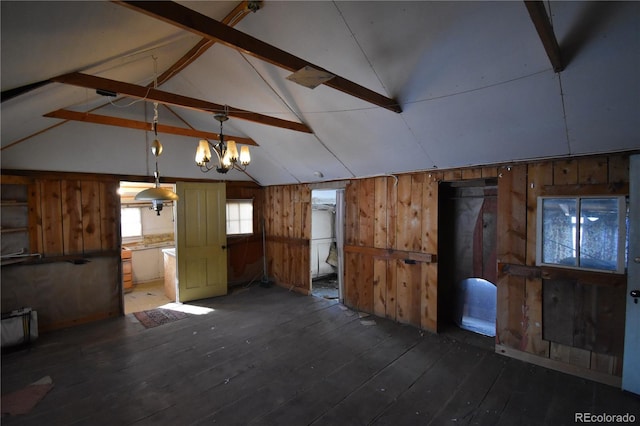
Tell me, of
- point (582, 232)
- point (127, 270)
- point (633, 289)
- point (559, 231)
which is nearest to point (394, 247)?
point (559, 231)

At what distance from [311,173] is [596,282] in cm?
385

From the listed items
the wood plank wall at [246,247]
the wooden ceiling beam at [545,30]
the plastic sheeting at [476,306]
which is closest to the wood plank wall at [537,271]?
the plastic sheeting at [476,306]

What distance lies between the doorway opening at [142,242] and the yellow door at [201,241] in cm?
113

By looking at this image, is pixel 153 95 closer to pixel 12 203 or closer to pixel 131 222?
pixel 12 203

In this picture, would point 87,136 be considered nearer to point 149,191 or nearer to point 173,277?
point 149,191

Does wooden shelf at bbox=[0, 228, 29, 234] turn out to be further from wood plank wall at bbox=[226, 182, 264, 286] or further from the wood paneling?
wood plank wall at bbox=[226, 182, 264, 286]

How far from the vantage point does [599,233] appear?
2.83 meters

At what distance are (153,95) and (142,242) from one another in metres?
5.50

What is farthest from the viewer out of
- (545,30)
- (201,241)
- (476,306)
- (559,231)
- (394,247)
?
(201,241)

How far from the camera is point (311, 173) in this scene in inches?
204

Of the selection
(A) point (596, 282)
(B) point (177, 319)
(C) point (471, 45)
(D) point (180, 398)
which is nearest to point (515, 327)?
(A) point (596, 282)

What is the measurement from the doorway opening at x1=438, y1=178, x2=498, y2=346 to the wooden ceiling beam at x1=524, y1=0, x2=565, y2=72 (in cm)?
190

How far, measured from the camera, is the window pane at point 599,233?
2.76 meters

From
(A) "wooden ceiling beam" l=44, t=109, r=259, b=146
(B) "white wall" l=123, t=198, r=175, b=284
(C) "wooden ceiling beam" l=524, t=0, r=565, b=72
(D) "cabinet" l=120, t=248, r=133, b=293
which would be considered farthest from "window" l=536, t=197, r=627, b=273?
(B) "white wall" l=123, t=198, r=175, b=284
